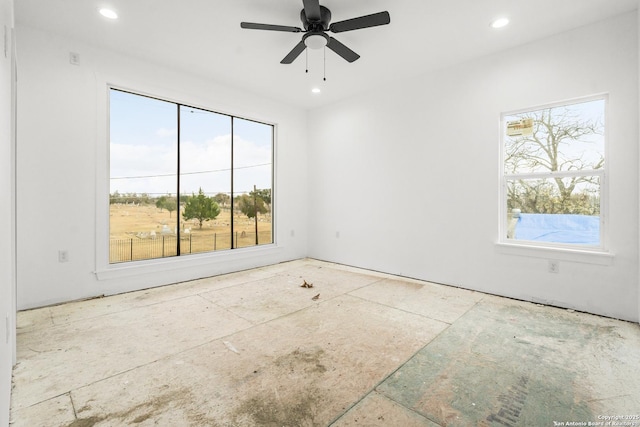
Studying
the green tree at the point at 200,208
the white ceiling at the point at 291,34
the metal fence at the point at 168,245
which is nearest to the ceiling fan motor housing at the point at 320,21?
the white ceiling at the point at 291,34

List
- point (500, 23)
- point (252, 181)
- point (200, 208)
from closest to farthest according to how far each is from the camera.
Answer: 1. point (500, 23)
2. point (200, 208)
3. point (252, 181)

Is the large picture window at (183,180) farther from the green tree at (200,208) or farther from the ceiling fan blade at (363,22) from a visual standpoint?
the ceiling fan blade at (363,22)

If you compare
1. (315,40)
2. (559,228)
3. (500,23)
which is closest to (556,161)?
(559,228)

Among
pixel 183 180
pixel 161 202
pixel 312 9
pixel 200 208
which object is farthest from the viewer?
pixel 200 208

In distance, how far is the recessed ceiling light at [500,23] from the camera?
3.10 metres

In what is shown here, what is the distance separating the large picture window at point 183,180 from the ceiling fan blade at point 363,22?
2.80 m

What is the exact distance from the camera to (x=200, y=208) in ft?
15.8

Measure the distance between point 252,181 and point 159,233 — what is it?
5.91 ft

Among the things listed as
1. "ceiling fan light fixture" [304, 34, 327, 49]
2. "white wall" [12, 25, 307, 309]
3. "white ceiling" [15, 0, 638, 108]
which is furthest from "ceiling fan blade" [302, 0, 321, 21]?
"white wall" [12, 25, 307, 309]

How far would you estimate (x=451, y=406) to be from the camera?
5.77 feet

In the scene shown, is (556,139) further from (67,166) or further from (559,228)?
(67,166)

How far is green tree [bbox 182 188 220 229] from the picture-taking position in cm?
462

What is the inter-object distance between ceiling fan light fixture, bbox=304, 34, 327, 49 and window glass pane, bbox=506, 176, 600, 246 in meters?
2.82

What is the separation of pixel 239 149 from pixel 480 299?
14.2ft
